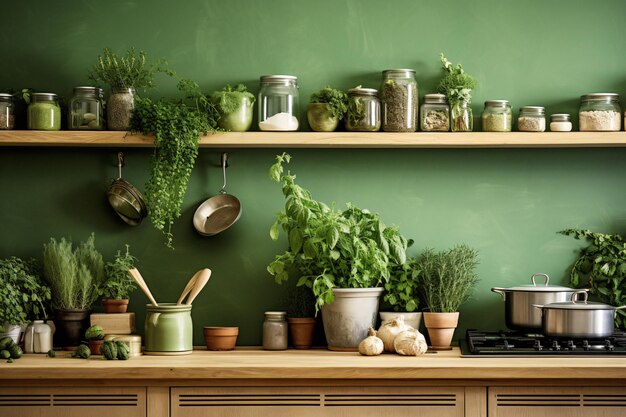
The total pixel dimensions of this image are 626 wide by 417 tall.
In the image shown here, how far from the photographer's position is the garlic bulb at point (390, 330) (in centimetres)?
306

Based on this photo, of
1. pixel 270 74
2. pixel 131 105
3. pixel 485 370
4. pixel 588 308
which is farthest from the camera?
pixel 270 74

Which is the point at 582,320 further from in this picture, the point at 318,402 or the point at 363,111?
the point at 363,111

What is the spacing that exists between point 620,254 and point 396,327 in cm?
104

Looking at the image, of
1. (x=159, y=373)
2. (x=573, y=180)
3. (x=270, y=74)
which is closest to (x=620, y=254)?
(x=573, y=180)

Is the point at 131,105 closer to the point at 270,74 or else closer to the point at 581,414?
the point at 270,74

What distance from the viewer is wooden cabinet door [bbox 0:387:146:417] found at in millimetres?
2771

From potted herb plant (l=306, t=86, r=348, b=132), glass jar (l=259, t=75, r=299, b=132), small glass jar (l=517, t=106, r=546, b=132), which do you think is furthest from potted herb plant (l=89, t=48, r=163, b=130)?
small glass jar (l=517, t=106, r=546, b=132)

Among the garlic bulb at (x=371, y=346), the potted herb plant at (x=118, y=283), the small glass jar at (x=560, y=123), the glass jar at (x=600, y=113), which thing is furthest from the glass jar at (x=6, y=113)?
the glass jar at (x=600, y=113)

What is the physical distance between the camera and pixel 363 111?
131 inches

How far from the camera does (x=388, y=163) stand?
3.55 m

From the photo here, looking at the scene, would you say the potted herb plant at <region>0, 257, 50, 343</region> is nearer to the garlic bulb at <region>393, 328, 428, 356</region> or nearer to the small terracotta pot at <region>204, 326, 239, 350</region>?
the small terracotta pot at <region>204, 326, 239, 350</region>

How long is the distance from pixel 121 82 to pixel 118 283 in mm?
820

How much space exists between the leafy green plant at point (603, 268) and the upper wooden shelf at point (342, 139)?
1.39 ft

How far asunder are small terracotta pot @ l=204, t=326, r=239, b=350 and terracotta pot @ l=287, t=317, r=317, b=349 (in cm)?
24
